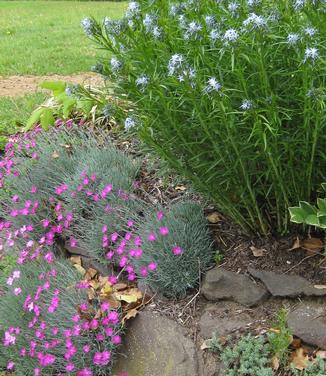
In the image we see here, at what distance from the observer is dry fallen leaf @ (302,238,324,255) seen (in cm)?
322

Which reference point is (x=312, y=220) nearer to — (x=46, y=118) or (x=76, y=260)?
(x=76, y=260)

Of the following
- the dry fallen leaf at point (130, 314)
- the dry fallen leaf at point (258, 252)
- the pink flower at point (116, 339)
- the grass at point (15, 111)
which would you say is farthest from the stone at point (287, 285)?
the grass at point (15, 111)

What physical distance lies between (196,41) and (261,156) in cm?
66

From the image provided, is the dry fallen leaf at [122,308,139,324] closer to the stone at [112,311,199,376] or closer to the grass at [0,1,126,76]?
the stone at [112,311,199,376]

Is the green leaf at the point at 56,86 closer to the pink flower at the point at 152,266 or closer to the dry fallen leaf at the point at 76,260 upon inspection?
the dry fallen leaf at the point at 76,260

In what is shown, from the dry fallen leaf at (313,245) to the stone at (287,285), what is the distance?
0.20 m

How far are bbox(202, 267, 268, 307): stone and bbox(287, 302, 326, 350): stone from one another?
227mm

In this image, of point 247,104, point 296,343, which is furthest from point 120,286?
point 247,104

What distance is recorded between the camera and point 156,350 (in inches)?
125

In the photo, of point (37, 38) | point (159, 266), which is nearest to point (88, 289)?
point (159, 266)

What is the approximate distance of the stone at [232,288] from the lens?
3135 mm

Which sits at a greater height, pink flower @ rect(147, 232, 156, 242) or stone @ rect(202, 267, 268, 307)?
pink flower @ rect(147, 232, 156, 242)

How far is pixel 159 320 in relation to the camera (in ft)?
10.7

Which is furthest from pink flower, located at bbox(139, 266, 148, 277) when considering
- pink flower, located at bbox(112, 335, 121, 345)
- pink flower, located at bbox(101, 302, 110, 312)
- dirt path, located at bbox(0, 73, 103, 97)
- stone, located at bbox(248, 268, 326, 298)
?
dirt path, located at bbox(0, 73, 103, 97)
